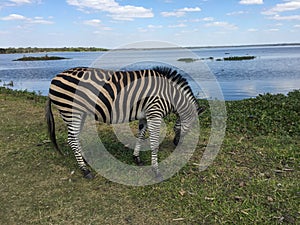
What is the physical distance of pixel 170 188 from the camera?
13.8 ft

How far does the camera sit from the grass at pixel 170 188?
3545mm

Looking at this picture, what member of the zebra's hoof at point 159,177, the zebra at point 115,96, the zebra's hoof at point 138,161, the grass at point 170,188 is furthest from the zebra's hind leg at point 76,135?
the zebra's hoof at point 159,177

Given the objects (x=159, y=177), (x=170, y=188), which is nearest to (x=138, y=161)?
(x=159, y=177)

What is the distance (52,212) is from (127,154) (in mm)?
2088

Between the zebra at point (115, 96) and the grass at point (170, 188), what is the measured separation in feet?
1.90

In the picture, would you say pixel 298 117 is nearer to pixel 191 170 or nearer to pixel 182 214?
pixel 191 170

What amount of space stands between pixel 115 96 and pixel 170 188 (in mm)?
1737

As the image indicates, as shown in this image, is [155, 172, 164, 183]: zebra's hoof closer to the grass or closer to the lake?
the grass

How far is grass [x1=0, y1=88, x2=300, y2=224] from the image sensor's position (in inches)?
140

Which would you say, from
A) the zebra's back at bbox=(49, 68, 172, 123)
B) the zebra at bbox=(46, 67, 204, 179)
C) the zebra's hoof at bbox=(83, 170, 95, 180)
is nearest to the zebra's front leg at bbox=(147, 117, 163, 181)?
the zebra at bbox=(46, 67, 204, 179)

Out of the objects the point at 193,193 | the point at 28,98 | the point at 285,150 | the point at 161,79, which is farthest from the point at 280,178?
the point at 28,98

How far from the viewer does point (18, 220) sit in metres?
3.55

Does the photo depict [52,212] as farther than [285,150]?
No

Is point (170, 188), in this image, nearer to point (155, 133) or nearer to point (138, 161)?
point (155, 133)
